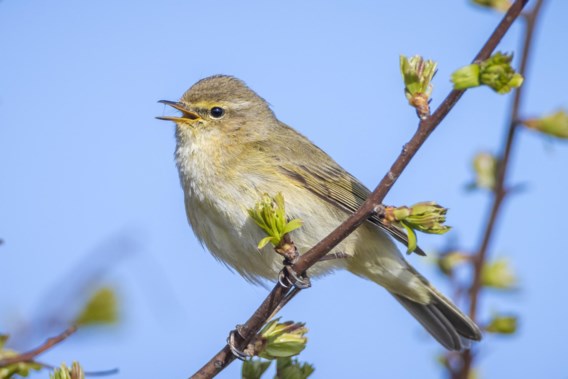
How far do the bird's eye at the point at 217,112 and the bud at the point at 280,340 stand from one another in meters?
2.65

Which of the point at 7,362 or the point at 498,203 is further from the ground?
the point at 498,203

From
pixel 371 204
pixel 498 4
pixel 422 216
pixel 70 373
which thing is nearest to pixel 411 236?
pixel 422 216

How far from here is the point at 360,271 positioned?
17.3 feet

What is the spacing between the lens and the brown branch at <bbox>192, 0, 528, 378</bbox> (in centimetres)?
197

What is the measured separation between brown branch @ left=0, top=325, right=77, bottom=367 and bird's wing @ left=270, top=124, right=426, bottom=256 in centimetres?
309

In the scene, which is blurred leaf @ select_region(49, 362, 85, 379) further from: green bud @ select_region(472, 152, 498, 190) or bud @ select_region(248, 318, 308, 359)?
green bud @ select_region(472, 152, 498, 190)

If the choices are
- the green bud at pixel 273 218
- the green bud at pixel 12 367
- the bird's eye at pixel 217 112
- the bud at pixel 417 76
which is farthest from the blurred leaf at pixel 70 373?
the bird's eye at pixel 217 112

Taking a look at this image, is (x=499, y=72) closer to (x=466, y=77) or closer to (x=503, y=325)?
(x=466, y=77)

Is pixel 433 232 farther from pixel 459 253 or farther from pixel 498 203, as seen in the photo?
pixel 459 253

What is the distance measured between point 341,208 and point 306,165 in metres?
Result: 0.42

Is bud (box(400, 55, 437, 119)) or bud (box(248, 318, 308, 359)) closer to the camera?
bud (box(400, 55, 437, 119))

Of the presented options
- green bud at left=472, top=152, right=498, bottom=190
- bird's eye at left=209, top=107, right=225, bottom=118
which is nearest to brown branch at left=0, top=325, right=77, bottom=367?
green bud at left=472, top=152, right=498, bottom=190

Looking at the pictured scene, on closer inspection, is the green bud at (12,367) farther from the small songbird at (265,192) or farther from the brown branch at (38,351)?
the small songbird at (265,192)

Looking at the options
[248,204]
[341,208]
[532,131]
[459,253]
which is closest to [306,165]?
[341,208]
